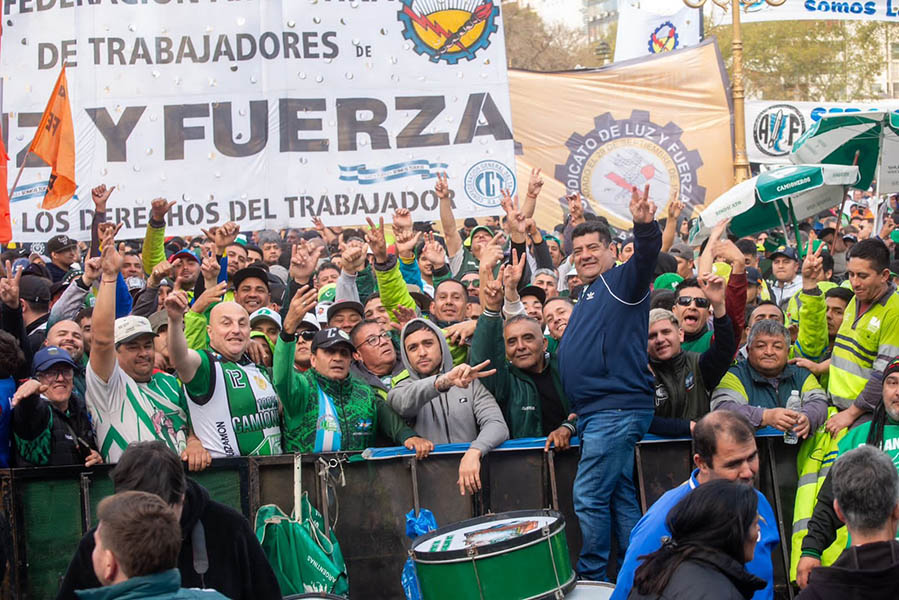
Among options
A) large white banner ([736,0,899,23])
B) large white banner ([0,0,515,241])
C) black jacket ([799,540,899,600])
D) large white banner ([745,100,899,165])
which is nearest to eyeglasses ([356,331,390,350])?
large white banner ([0,0,515,241])

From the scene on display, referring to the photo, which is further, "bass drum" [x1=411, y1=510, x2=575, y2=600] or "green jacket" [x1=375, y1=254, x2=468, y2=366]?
"green jacket" [x1=375, y1=254, x2=468, y2=366]

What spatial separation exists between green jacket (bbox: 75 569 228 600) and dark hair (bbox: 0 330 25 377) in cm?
296

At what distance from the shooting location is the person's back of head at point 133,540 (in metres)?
3.27

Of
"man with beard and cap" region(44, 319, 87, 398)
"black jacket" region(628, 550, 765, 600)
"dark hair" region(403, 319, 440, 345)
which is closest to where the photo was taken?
"black jacket" region(628, 550, 765, 600)

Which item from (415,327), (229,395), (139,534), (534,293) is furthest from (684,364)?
(139,534)

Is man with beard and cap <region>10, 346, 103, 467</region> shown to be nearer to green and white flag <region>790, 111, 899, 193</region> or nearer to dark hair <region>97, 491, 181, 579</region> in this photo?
dark hair <region>97, 491, 181, 579</region>

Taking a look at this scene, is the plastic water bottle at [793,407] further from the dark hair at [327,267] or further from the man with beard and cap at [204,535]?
the dark hair at [327,267]

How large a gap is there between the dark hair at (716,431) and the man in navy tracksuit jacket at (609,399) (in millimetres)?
1409

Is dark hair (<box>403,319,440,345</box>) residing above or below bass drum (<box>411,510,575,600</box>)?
above

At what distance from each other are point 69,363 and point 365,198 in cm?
338

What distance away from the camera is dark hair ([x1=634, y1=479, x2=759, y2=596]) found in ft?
11.5

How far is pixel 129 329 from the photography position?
A: 6.20 metres

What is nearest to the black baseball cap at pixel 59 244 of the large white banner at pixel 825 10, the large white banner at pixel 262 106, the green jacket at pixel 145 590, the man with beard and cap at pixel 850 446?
the large white banner at pixel 262 106

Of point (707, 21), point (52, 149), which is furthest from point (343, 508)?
point (707, 21)
